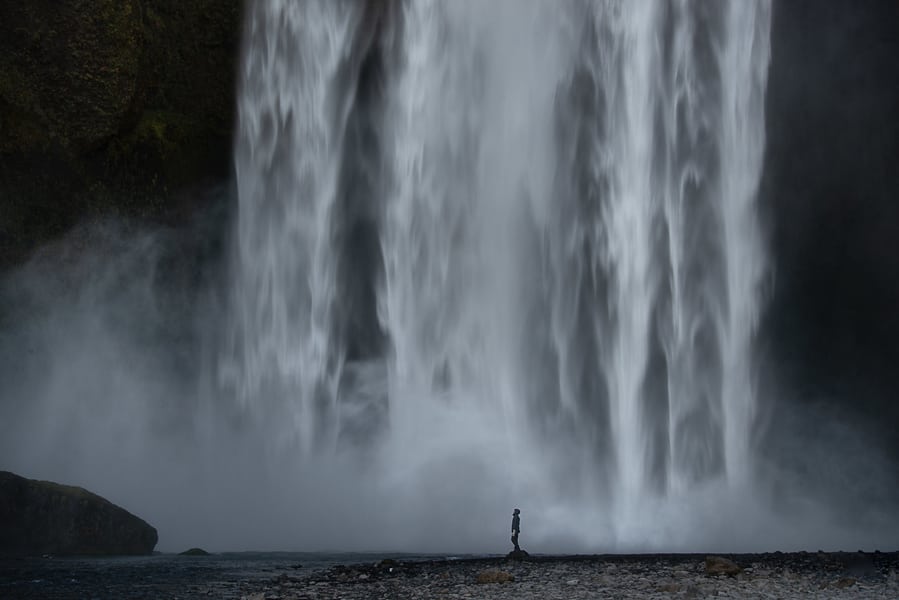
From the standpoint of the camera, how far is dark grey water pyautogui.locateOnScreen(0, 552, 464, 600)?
1088cm

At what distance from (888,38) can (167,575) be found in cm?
1673

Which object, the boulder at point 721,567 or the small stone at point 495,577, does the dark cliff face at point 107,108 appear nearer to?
the small stone at point 495,577

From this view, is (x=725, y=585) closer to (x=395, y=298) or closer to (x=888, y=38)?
(x=395, y=298)

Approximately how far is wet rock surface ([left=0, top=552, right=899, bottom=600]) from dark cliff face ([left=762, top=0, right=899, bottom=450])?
26.8 feet

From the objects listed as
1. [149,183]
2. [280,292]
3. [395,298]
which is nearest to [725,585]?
[395,298]

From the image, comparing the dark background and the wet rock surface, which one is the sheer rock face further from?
the dark background

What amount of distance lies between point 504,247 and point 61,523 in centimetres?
1021

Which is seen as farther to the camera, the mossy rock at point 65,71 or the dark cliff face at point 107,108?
the dark cliff face at point 107,108

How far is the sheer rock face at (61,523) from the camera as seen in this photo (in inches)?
604

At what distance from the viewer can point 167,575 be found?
12336 mm

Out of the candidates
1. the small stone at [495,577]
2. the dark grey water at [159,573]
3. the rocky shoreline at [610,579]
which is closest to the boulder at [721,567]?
the rocky shoreline at [610,579]

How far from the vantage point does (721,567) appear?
37.1 feet

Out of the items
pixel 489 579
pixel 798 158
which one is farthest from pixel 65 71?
pixel 798 158

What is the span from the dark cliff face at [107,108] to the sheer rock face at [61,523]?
21.9ft
